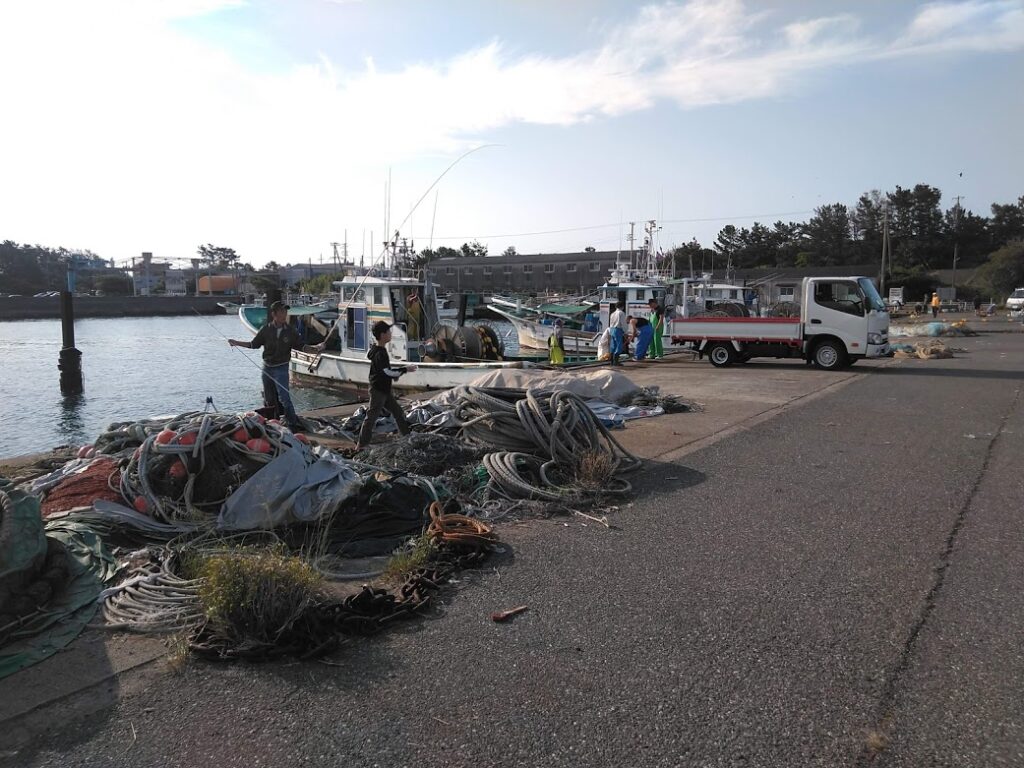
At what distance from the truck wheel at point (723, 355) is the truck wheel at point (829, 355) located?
215 cm

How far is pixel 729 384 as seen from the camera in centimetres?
1524

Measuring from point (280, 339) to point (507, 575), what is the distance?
259 inches

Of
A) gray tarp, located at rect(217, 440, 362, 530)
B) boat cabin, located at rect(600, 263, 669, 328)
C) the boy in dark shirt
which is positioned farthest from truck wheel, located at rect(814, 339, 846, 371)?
gray tarp, located at rect(217, 440, 362, 530)

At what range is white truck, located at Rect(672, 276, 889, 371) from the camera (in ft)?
57.6

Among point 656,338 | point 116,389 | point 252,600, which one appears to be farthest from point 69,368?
point 252,600

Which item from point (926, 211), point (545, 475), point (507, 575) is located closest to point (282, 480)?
point (507, 575)

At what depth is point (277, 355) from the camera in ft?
33.8

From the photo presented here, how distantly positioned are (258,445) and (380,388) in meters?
3.32

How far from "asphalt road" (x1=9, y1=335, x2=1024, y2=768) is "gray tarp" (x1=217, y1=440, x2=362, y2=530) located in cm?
135

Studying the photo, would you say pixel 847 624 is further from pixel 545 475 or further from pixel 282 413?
pixel 282 413

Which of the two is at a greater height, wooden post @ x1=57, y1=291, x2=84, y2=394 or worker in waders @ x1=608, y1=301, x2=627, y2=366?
worker in waders @ x1=608, y1=301, x2=627, y2=366

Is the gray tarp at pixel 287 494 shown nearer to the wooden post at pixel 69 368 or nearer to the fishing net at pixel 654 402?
the fishing net at pixel 654 402

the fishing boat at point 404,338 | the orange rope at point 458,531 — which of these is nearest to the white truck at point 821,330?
the fishing boat at point 404,338

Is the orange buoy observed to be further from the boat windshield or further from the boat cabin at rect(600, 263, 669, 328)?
the boat cabin at rect(600, 263, 669, 328)
